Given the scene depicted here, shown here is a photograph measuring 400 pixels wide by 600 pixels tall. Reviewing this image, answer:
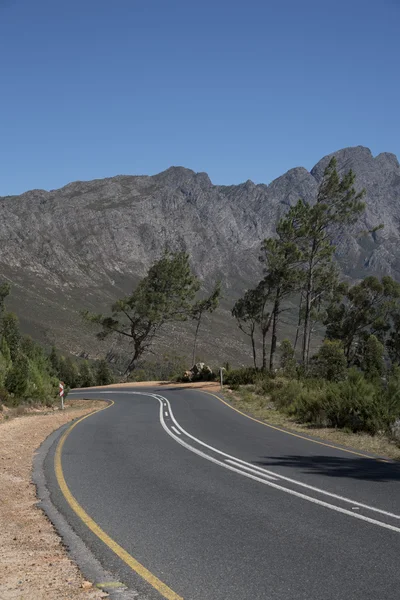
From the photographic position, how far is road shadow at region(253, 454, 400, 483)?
973 cm

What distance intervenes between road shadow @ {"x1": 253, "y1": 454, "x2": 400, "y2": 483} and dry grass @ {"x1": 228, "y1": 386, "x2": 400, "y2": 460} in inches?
44.1

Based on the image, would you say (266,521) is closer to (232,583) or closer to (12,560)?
(232,583)

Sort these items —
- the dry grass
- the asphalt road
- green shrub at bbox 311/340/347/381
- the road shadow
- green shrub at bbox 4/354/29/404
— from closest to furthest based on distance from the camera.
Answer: the asphalt road
the road shadow
the dry grass
green shrub at bbox 4/354/29/404
green shrub at bbox 311/340/347/381

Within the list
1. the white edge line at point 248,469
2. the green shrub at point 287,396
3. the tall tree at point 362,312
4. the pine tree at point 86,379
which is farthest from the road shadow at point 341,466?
the pine tree at point 86,379

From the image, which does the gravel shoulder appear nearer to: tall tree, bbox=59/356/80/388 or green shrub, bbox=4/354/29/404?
green shrub, bbox=4/354/29/404

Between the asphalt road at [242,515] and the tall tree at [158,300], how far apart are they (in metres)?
41.5

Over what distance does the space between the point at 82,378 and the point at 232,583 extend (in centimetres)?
5492

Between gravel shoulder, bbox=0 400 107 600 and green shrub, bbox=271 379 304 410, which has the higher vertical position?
gravel shoulder, bbox=0 400 107 600

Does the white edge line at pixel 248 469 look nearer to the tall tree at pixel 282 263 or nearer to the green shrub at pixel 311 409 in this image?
the green shrub at pixel 311 409

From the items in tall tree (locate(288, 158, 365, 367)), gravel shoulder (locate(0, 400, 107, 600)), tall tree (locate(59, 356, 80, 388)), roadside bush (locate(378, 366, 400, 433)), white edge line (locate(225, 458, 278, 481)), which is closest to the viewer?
gravel shoulder (locate(0, 400, 107, 600))

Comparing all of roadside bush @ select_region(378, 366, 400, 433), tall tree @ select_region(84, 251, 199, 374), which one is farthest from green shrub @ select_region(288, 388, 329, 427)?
tall tree @ select_region(84, 251, 199, 374)

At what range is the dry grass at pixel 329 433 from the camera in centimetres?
1308

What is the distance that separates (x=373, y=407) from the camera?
52.1 ft

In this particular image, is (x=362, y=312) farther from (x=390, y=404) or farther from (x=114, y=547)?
(x=114, y=547)
